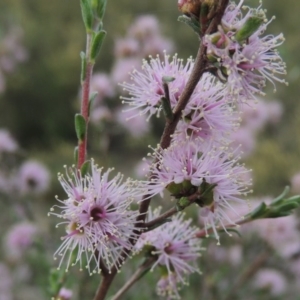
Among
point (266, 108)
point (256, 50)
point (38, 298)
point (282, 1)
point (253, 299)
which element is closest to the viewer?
point (256, 50)

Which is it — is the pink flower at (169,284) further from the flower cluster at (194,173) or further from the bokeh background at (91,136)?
the bokeh background at (91,136)

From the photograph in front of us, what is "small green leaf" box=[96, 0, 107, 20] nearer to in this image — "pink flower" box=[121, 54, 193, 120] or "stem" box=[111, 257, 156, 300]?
"pink flower" box=[121, 54, 193, 120]

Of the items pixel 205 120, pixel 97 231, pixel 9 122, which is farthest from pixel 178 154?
pixel 9 122

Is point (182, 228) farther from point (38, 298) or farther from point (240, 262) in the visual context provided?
point (38, 298)

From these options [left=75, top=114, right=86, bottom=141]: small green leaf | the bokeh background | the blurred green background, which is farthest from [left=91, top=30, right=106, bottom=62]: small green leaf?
the blurred green background

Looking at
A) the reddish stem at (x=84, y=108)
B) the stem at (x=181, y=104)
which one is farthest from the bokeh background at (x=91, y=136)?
the reddish stem at (x=84, y=108)

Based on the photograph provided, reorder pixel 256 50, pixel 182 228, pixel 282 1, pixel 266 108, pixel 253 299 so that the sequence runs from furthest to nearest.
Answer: pixel 282 1, pixel 266 108, pixel 253 299, pixel 182 228, pixel 256 50

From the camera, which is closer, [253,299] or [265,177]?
[253,299]
